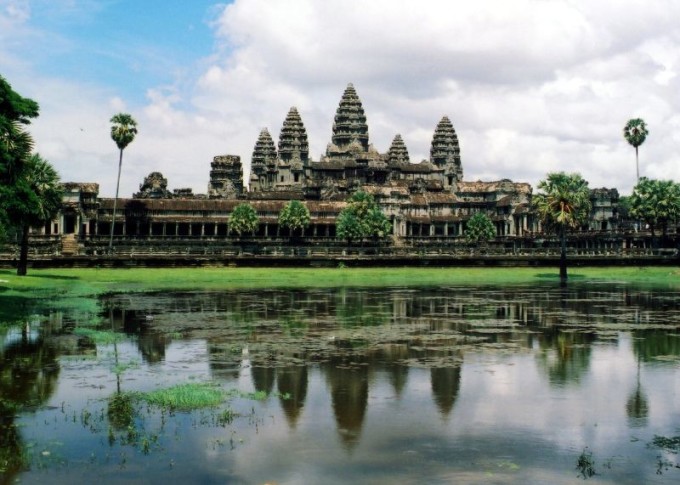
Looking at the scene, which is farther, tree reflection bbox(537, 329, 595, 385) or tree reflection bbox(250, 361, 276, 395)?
tree reflection bbox(537, 329, 595, 385)

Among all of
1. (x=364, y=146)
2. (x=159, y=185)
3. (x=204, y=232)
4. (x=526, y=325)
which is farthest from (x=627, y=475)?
(x=364, y=146)

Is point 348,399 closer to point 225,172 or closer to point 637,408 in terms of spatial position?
point 637,408

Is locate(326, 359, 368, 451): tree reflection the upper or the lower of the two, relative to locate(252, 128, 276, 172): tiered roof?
lower

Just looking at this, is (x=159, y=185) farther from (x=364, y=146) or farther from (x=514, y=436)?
(x=514, y=436)

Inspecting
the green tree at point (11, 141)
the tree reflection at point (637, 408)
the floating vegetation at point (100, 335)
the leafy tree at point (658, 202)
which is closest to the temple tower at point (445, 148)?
the leafy tree at point (658, 202)

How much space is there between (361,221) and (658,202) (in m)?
40.4

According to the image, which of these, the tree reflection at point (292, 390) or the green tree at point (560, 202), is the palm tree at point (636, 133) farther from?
the tree reflection at point (292, 390)

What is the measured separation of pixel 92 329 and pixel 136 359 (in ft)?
25.2

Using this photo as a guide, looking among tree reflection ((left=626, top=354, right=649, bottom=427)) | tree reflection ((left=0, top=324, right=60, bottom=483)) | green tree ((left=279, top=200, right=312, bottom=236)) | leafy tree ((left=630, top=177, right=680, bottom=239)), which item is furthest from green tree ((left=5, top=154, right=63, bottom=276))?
leafy tree ((left=630, top=177, right=680, bottom=239))

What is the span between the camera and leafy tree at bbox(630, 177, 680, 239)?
9606 centimetres

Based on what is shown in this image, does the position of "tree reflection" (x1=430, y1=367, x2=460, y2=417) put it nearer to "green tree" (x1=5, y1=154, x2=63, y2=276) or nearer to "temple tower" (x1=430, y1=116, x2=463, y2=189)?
"green tree" (x1=5, y1=154, x2=63, y2=276)

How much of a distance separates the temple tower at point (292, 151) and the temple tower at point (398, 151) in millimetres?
18238

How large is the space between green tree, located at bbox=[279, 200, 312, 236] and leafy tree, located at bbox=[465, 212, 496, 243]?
25.8m

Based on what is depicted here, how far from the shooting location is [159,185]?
154 metres
